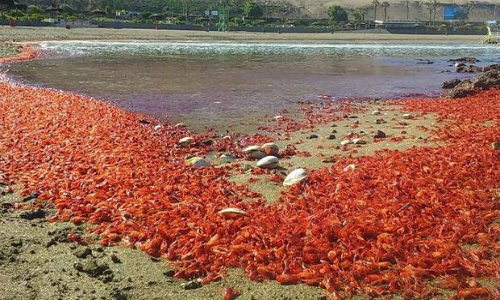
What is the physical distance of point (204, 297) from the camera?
5336mm

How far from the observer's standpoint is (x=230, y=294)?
17.4 feet

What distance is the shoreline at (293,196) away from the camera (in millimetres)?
5711

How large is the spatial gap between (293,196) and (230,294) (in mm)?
3123

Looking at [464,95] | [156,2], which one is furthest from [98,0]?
[464,95]

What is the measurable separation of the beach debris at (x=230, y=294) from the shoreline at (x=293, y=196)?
0.10m

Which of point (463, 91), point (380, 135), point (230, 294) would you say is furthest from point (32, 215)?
point (463, 91)

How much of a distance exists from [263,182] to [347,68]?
33.8m

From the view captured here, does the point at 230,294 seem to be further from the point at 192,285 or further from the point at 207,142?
the point at 207,142

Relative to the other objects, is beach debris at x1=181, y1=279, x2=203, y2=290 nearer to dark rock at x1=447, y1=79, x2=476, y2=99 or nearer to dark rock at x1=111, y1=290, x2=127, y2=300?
dark rock at x1=111, y1=290, x2=127, y2=300

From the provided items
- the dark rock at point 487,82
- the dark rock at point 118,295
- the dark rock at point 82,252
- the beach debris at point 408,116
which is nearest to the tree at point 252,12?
the dark rock at point 487,82

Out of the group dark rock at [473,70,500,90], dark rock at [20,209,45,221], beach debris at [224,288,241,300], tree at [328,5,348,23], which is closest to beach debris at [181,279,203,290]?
beach debris at [224,288,241,300]

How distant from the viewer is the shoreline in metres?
5.71

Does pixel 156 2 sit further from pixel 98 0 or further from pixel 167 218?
pixel 167 218

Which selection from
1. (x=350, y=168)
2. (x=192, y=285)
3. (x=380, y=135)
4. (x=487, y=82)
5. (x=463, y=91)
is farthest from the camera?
(x=487, y=82)
